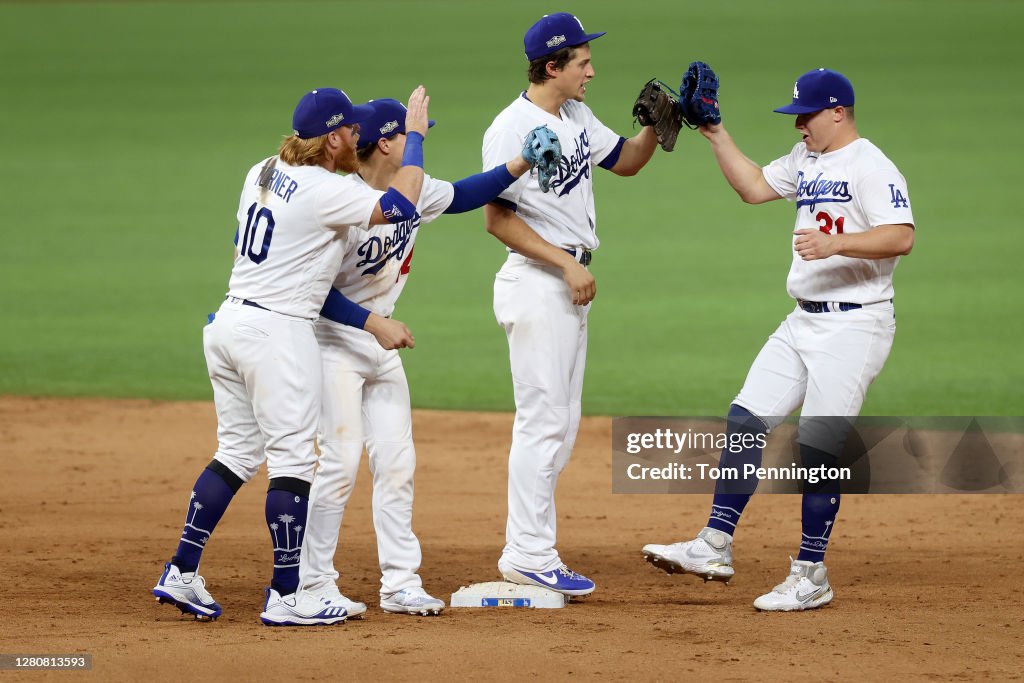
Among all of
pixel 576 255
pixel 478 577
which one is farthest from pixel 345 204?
pixel 478 577

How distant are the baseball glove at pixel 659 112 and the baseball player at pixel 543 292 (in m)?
0.33

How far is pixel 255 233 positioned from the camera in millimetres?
5430

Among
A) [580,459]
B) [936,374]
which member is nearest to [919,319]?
[936,374]

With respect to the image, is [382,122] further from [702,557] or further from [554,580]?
[702,557]

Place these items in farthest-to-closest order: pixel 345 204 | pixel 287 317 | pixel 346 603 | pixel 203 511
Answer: pixel 346 603 < pixel 203 511 < pixel 287 317 < pixel 345 204

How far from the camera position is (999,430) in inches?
352

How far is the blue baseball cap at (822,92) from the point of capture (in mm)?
5918

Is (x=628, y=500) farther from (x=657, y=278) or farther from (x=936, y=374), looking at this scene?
(x=657, y=278)

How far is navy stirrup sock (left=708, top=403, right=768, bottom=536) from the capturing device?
6102mm

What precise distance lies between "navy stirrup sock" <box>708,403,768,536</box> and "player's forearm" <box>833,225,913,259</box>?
0.88m

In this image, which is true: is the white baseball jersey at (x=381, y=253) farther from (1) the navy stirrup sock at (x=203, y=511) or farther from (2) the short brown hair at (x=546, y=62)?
(1) the navy stirrup sock at (x=203, y=511)

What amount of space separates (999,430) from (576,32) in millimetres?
4584

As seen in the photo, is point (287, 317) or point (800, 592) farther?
point (800, 592)

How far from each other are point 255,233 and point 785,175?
238 centimetres
